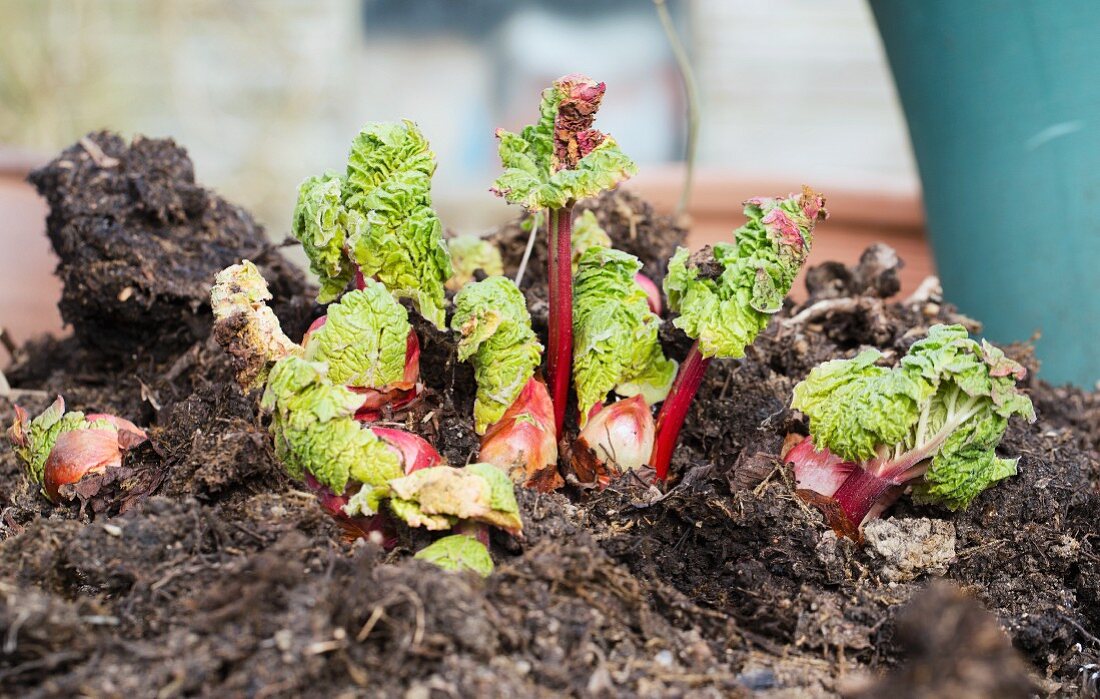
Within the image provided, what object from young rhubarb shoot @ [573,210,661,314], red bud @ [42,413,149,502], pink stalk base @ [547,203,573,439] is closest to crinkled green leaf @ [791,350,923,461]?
pink stalk base @ [547,203,573,439]

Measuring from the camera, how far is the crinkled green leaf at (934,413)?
4.41 ft

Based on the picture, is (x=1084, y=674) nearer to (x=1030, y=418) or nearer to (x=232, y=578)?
(x=1030, y=418)

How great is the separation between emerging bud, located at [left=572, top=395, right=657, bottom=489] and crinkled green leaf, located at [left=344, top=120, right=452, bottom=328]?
0.93 feet

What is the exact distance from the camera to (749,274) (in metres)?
1.40

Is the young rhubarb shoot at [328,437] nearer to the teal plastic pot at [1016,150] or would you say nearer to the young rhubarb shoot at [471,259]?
the young rhubarb shoot at [471,259]

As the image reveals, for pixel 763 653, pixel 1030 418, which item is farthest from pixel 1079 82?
pixel 763 653

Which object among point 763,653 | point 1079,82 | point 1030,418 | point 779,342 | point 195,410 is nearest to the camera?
point 763,653

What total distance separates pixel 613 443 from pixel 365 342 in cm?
38

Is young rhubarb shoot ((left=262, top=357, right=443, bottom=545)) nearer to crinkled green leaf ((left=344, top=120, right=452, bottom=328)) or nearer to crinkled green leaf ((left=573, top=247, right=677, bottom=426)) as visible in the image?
crinkled green leaf ((left=344, top=120, right=452, bottom=328))

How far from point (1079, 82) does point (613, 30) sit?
5.04 meters

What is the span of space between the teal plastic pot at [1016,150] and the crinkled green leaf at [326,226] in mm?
1430

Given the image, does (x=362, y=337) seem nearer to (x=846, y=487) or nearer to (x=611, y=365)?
(x=611, y=365)

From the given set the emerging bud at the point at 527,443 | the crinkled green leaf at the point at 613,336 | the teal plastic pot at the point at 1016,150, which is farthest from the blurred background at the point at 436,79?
the emerging bud at the point at 527,443

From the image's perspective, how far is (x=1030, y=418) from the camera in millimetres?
1384
